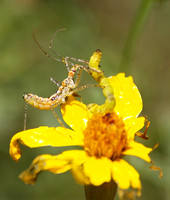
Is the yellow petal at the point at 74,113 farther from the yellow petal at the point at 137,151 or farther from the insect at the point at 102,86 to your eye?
the yellow petal at the point at 137,151

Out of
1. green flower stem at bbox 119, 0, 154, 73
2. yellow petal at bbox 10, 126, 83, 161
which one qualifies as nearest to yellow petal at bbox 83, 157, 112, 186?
yellow petal at bbox 10, 126, 83, 161

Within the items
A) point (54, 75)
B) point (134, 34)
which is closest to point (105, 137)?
point (134, 34)

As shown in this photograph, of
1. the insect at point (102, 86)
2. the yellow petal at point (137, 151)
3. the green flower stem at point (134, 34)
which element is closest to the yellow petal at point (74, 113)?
the insect at point (102, 86)

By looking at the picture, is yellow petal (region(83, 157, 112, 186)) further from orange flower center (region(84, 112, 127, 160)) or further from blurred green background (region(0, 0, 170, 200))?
blurred green background (region(0, 0, 170, 200))

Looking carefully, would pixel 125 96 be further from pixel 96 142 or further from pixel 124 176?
pixel 124 176

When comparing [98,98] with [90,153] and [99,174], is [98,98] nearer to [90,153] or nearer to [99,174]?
[90,153]

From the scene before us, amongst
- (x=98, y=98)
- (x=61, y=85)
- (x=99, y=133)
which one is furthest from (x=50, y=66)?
(x=99, y=133)
